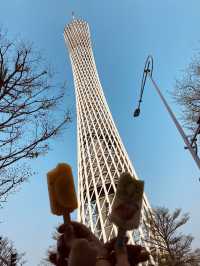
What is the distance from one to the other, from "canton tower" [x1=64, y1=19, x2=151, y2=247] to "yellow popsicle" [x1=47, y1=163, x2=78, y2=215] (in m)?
20.6

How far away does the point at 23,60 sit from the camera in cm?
534

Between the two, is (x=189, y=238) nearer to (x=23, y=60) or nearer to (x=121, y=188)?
(x=23, y=60)

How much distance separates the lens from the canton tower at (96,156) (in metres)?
22.6

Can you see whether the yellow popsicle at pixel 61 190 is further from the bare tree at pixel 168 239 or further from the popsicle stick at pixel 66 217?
the bare tree at pixel 168 239

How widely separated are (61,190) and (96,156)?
915 inches

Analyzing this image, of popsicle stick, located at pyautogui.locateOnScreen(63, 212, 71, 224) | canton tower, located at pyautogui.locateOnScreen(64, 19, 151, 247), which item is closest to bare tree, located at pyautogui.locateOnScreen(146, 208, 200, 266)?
canton tower, located at pyautogui.locateOnScreen(64, 19, 151, 247)

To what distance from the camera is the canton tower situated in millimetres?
22586

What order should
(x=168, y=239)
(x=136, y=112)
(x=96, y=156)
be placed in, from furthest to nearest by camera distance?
(x=96, y=156), (x=168, y=239), (x=136, y=112)

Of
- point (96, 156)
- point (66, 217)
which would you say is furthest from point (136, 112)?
point (96, 156)

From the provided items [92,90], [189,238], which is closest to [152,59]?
[189,238]

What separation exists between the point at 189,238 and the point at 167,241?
147cm

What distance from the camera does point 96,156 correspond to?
79.4ft

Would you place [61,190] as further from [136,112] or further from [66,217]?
[136,112]

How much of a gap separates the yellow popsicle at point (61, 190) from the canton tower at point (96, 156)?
20579mm
